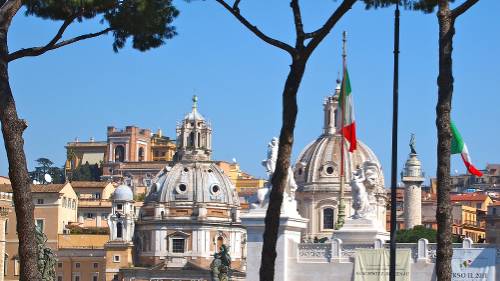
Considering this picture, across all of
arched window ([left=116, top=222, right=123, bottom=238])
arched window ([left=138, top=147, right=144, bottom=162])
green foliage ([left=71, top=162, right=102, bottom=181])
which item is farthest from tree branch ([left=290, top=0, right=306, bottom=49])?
arched window ([left=138, top=147, right=144, bottom=162])

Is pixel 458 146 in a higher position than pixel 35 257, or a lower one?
higher

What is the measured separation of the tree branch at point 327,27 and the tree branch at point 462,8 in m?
2.17

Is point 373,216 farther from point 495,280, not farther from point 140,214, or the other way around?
point 140,214

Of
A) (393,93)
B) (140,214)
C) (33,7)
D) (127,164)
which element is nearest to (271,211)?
(393,93)

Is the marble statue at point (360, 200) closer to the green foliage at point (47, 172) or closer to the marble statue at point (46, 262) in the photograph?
the marble statue at point (46, 262)

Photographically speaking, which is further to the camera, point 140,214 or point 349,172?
point 140,214

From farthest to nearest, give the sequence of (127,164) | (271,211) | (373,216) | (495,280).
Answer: (127,164) → (373,216) → (495,280) → (271,211)

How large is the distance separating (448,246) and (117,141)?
4793 inches

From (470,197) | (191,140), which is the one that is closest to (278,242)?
(191,140)

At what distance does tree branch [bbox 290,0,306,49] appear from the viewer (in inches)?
690

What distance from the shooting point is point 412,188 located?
298 ft

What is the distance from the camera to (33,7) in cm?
2044

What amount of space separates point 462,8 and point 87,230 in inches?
3261

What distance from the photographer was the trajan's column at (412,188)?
9050 centimetres
